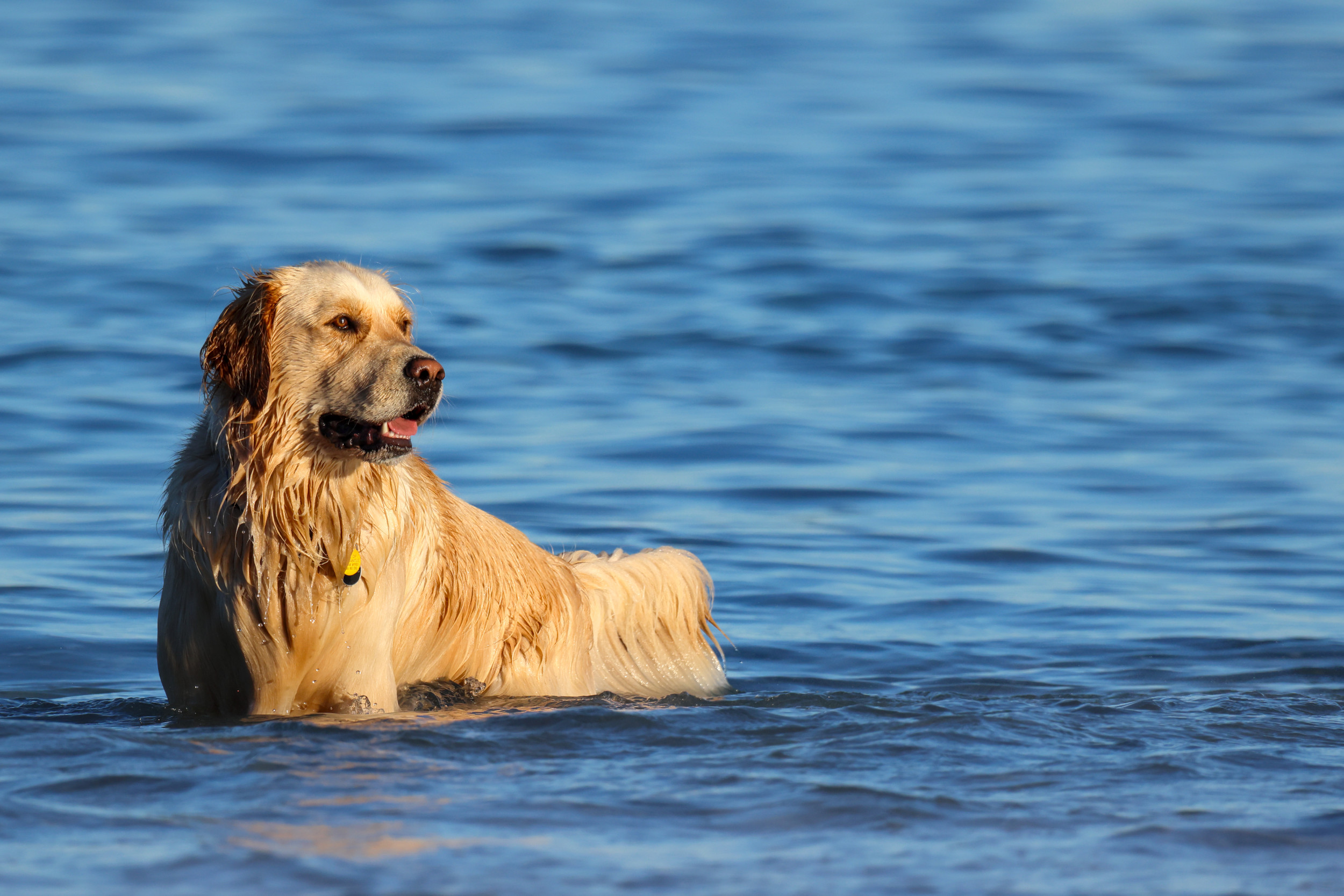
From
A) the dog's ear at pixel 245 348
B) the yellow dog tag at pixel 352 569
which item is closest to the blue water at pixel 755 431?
the yellow dog tag at pixel 352 569

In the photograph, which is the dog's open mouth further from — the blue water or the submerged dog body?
the blue water

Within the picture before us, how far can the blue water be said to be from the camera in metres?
5.14

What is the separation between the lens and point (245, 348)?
19.0ft

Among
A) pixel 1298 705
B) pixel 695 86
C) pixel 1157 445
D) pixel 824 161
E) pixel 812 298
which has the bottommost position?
pixel 1298 705

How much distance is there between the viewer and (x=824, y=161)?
24.3 metres

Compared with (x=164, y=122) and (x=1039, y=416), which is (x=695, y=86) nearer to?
(x=164, y=122)

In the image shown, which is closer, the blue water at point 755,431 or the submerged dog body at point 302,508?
the blue water at point 755,431

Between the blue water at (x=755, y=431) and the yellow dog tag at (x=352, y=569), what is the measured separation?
50 cm

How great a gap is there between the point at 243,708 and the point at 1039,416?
26.8ft

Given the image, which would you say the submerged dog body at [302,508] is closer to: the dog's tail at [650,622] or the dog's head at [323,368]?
the dog's head at [323,368]

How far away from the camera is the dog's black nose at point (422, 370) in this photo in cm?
577

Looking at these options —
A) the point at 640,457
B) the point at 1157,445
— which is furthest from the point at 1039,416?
the point at 640,457

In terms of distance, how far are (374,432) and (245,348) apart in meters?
0.52

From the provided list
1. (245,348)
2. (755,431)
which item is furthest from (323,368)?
(755,431)
